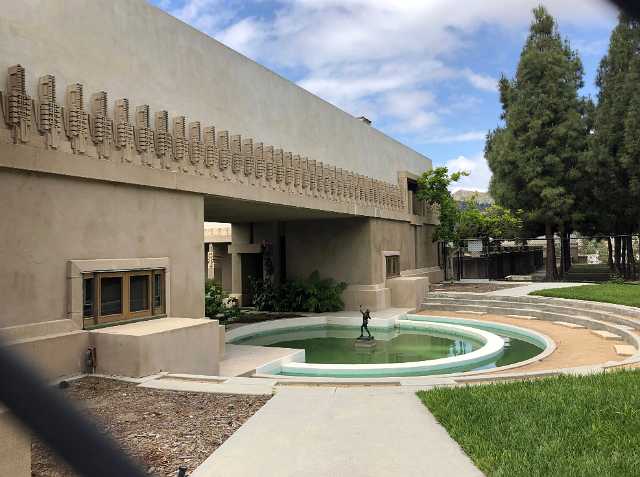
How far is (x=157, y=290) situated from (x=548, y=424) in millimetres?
8003

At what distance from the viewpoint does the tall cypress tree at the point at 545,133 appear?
28.7 metres

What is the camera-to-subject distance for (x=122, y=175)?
9.76 meters

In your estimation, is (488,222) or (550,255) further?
(550,255)

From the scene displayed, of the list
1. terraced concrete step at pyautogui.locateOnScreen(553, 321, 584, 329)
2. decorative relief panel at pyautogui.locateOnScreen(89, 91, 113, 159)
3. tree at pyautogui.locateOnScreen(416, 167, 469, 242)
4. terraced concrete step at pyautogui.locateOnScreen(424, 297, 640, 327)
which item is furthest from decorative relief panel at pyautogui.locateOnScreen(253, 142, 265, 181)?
tree at pyautogui.locateOnScreen(416, 167, 469, 242)

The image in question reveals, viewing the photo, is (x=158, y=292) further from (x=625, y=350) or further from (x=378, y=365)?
(x=625, y=350)

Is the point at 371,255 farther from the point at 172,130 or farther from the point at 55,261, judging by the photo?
the point at 55,261

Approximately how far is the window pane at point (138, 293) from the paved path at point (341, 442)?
4.67 meters

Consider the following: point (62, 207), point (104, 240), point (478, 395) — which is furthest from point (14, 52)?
point (478, 395)

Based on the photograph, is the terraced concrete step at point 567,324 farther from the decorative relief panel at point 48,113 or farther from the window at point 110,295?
the decorative relief panel at point 48,113

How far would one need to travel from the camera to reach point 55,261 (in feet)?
28.2

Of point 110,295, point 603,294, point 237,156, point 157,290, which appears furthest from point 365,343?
point 603,294

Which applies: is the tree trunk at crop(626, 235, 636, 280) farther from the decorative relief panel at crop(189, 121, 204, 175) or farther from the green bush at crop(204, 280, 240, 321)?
the decorative relief panel at crop(189, 121, 204, 175)

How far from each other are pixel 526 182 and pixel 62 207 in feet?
88.9

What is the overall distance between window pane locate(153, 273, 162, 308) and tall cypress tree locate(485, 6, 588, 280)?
23.9 m
